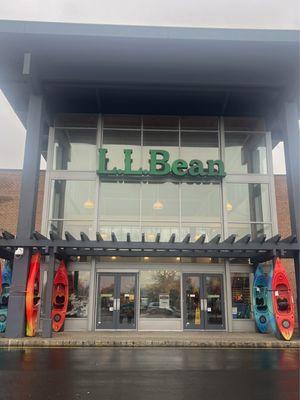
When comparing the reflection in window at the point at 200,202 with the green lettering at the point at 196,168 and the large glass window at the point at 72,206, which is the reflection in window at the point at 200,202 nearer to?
the green lettering at the point at 196,168

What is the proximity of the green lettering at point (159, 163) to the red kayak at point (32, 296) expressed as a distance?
630 centimetres

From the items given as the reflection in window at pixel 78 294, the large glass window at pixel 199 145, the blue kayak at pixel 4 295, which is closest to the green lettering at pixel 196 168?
the large glass window at pixel 199 145

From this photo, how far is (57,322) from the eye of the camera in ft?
Answer: 54.1

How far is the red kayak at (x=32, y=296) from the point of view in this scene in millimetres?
15078

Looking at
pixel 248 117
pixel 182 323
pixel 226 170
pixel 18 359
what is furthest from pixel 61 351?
pixel 248 117

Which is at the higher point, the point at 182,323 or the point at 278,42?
the point at 278,42

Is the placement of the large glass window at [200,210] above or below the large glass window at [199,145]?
below

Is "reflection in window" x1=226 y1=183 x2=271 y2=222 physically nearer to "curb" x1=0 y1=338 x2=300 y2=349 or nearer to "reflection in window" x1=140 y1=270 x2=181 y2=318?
"reflection in window" x1=140 y1=270 x2=181 y2=318

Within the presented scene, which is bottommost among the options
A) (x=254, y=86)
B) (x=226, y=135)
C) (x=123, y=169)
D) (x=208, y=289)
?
(x=208, y=289)

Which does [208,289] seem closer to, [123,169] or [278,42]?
[123,169]

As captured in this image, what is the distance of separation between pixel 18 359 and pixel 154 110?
1289 centimetres

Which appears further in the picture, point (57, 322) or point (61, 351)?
point (57, 322)

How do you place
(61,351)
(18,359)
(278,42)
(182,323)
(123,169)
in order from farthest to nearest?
(123,169) < (182,323) < (278,42) < (61,351) < (18,359)

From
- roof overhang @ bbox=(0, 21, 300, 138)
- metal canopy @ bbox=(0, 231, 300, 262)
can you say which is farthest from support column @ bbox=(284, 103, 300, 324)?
metal canopy @ bbox=(0, 231, 300, 262)
